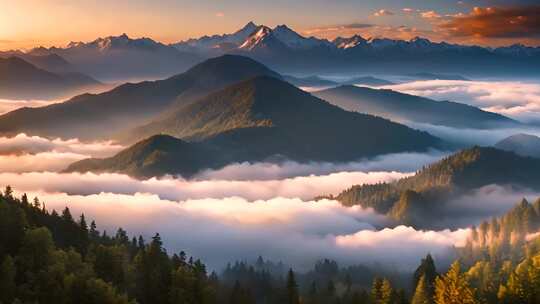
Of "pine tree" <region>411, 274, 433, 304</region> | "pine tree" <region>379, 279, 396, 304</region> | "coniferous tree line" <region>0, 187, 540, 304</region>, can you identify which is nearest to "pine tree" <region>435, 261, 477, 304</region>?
"coniferous tree line" <region>0, 187, 540, 304</region>

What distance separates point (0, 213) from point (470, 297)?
9209 cm

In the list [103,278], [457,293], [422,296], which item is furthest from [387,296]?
[103,278]

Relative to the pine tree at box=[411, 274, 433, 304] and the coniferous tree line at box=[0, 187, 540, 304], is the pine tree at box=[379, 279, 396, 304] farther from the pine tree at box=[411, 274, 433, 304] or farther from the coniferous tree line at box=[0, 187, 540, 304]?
the pine tree at box=[411, 274, 433, 304]

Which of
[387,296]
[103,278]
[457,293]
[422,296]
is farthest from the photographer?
[422,296]

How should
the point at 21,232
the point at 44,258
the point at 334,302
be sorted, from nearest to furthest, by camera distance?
1. the point at 44,258
2. the point at 21,232
3. the point at 334,302

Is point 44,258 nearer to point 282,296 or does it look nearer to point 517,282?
point 282,296

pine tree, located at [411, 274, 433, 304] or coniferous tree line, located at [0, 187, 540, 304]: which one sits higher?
coniferous tree line, located at [0, 187, 540, 304]

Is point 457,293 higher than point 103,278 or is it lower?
lower

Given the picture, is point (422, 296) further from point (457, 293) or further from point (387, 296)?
point (457, 293)

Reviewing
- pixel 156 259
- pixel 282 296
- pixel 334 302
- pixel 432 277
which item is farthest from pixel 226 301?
pixel 432 277

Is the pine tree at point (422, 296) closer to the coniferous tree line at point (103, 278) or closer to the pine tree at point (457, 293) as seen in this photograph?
the coniferous tree line at point (103, 278)

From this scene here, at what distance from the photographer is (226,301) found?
535ft

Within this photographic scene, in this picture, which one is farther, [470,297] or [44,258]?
[44,258]

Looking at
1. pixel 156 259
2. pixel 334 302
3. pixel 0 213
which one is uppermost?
pixel 0 213
